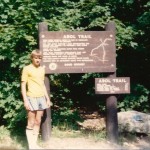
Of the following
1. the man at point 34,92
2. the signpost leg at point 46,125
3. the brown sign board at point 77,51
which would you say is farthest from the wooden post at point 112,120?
the man at point 34,92

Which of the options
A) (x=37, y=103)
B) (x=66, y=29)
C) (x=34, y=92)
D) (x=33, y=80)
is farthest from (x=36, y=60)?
(x=66, y=29)

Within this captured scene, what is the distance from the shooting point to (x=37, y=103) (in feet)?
23.1

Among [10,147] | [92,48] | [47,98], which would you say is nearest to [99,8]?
[92,48]

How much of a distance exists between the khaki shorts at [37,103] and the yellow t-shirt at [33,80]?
8 cm

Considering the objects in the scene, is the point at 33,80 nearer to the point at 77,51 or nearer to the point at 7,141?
the point at 77,51

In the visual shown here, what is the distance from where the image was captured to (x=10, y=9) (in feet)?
27.6

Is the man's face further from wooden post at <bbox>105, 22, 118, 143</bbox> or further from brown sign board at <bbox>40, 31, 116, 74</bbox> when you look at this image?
wooden post at <bbox>105, 22, 118, 143</bbox>

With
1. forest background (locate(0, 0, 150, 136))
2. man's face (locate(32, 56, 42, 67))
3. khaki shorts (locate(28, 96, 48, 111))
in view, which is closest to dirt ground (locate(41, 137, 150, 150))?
khaki shorts (locate(28, 96, 48, 111))

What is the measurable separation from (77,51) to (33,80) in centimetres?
119

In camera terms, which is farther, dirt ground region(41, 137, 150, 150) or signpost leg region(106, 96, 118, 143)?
signpost leg region(106, 96, 118, 143)

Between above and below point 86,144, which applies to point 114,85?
above

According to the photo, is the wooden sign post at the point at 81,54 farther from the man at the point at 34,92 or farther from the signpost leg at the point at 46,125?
the man at the point at 34,92

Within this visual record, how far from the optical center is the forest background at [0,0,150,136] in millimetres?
8109

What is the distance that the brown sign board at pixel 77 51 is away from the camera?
24.5 ft
